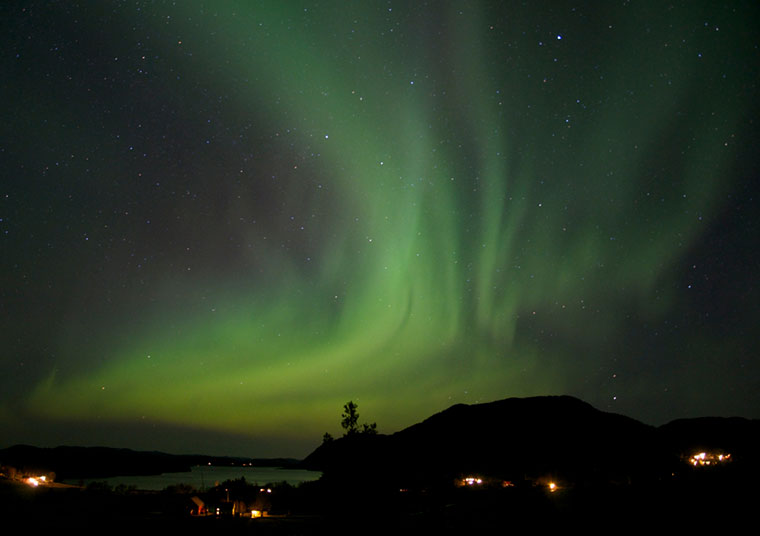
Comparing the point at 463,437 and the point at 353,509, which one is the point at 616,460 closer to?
the point at 353,509

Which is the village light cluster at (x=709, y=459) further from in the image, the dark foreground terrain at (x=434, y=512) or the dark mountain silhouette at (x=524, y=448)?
the dark foreground terrain at (x=434, y=512)

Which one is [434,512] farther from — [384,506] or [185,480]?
[185,480]

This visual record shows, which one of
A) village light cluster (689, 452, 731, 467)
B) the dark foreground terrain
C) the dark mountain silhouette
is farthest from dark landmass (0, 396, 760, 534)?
village light cluster (689, 452, 731, 467)

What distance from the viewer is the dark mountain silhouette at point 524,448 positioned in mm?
23188

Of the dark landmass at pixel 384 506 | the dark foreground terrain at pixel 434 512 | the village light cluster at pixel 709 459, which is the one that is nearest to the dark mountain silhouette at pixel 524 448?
the dark landmass at pixel 384 506

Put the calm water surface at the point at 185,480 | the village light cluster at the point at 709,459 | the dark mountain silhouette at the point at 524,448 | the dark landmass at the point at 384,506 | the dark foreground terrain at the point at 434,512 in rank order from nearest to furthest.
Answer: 1. the dark foreground terrain at the point at 434,512
2. the dark landmass at the point at 384,506
3. the dark mountain silhouette at the point at 524,448
4. the village light cluster at the point at 709,459
5. the calm water surface at the point at 185,480

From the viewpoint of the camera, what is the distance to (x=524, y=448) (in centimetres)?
5844

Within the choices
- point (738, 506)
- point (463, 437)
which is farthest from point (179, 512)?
point (463, 437)

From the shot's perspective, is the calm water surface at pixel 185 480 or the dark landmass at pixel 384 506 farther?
the calm water surface at pixel 185 480

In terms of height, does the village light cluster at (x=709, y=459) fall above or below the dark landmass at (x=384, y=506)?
above

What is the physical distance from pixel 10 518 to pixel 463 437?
78.3 meters

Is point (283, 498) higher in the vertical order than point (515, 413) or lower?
lower

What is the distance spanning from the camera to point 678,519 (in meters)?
9.30

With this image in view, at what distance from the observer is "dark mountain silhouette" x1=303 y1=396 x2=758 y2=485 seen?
23.2 meters
